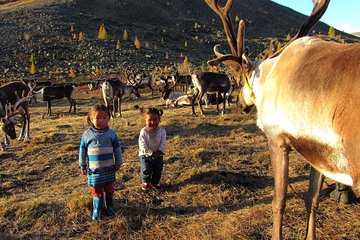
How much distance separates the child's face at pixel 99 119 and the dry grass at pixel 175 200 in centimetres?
101

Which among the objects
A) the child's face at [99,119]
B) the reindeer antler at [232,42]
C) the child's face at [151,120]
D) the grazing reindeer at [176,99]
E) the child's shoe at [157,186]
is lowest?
the grazing reindeer at [176,99]

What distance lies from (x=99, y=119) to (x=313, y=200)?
8.37 feet

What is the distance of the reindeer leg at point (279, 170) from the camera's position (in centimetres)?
281

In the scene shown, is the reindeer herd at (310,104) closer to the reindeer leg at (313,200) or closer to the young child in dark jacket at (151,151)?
the reindeer leg at (313,200)

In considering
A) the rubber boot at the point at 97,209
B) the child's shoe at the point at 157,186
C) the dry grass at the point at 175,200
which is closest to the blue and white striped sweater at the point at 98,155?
the rubber boot at the point at 97,209

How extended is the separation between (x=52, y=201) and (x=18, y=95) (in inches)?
277

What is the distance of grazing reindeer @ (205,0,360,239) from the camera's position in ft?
6.73

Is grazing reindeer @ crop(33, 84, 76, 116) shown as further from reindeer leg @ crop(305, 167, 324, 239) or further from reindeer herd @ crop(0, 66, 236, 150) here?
reindeer leg @ crop(305, 167, 324, 239)

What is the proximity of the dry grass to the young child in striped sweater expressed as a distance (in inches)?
10.2

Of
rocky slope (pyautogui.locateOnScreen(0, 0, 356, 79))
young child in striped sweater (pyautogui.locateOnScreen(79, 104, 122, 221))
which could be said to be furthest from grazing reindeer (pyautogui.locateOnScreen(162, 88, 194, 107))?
rocky slope (pyautogui.locateOnScreen(0, 0, 356, 79))

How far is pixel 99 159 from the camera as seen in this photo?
4008mm

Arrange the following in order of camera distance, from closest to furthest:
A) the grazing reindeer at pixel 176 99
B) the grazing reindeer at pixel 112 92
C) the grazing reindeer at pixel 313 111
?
the grazing reindeer at pixel 313 111
the grazing reindeer at pixel 112 92
the grazing reindeer at pixel 176 99

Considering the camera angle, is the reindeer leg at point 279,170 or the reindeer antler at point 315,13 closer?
the reindeer leg at point 279,170

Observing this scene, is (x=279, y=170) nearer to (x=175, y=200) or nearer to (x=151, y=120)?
(x=175, y=200)
